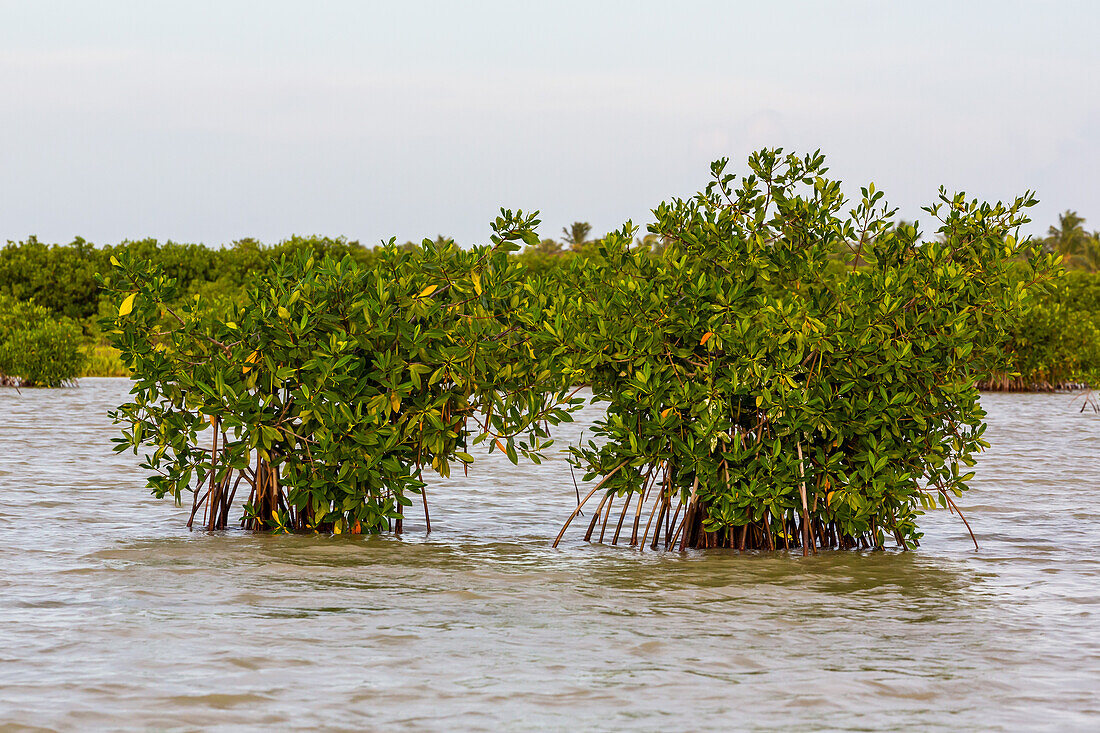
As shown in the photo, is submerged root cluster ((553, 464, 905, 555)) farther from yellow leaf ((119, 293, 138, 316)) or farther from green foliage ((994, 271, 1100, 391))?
green foliage ((994, 271, 1100, 391))

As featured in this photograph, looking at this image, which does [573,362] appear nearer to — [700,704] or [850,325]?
[850,325]

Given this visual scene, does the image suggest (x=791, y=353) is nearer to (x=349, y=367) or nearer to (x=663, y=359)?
(x=663, y=359)

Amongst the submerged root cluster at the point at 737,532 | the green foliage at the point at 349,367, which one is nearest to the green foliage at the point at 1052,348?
the submerged root cluster at the point at 737,532

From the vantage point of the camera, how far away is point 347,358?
26.7 feet

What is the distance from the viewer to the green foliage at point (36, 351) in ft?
98.5

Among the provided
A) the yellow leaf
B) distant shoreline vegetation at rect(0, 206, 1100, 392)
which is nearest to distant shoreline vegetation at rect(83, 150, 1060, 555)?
the yellow leaf

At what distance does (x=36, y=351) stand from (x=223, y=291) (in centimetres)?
1532

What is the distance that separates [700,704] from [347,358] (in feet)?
13.4

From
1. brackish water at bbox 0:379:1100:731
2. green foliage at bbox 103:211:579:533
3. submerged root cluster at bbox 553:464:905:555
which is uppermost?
green foliage at bbox 103:211:579:533

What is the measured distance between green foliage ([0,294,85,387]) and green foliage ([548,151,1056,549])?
82.4 ft

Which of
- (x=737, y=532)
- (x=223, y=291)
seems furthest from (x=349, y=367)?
(x=223, y=291)

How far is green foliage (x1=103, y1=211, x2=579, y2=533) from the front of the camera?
8.30 m

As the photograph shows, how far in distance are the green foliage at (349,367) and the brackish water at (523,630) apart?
58 centimetres

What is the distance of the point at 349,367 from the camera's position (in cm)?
823
